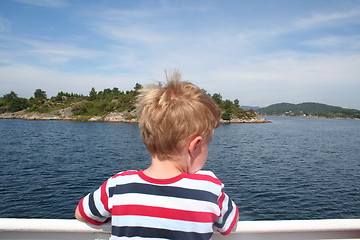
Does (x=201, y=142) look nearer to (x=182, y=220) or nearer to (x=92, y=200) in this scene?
(x=182, y=220)

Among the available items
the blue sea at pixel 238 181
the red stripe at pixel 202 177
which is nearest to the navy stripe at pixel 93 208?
the red stripe at pixel 202 177

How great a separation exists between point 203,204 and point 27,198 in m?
13.9

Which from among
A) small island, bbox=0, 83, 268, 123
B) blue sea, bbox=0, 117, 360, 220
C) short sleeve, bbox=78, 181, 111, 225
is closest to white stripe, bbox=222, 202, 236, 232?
short sleeve, bbox=78, 181, 111, 225

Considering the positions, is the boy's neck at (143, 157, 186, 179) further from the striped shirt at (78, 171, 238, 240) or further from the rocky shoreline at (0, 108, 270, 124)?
the rocky shoreline at (0, 108, 270, 124)

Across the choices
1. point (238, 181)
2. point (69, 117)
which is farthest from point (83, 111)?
point (238, 181)

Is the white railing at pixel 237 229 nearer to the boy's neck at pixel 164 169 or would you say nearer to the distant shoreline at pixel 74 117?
the boy's neck at pixel 164 169

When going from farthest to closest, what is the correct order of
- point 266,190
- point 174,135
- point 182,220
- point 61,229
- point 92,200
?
point 266,190, point 61,229, point 92,200, point 174,135, point 182,220

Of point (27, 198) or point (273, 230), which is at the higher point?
point (273, 230)

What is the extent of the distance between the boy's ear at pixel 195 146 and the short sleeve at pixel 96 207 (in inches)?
19.6

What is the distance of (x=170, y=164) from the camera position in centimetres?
144

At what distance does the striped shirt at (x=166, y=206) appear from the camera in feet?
4.32

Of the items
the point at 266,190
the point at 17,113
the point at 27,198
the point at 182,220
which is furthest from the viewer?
the point at 17,113

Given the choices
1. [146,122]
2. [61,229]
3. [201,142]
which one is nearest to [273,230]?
[201,142]

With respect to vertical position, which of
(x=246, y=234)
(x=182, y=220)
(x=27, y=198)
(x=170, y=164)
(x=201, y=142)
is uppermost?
(x=201, y=142)
